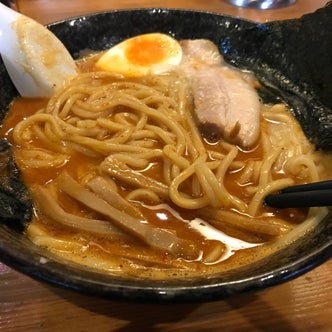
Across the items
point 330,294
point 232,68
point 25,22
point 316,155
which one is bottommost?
A: point 330,294

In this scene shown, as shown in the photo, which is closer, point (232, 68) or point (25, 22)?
point (25, 22)

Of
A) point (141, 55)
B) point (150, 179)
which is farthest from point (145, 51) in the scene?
point (150, 179)

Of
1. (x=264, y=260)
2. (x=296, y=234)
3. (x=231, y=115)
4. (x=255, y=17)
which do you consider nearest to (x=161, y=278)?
(x=264, y=260)

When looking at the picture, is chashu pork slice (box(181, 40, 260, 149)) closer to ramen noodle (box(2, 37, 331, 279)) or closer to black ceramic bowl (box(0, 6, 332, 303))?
ramen noodle (box(2, 37, 331, 279))

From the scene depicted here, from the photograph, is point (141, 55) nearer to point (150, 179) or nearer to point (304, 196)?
point (150, 179)

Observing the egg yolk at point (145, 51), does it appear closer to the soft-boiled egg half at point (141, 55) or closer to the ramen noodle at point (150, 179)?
the soft-boiled egg half at point (141, 55)

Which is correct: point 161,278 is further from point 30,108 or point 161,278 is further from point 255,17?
point 255,17
